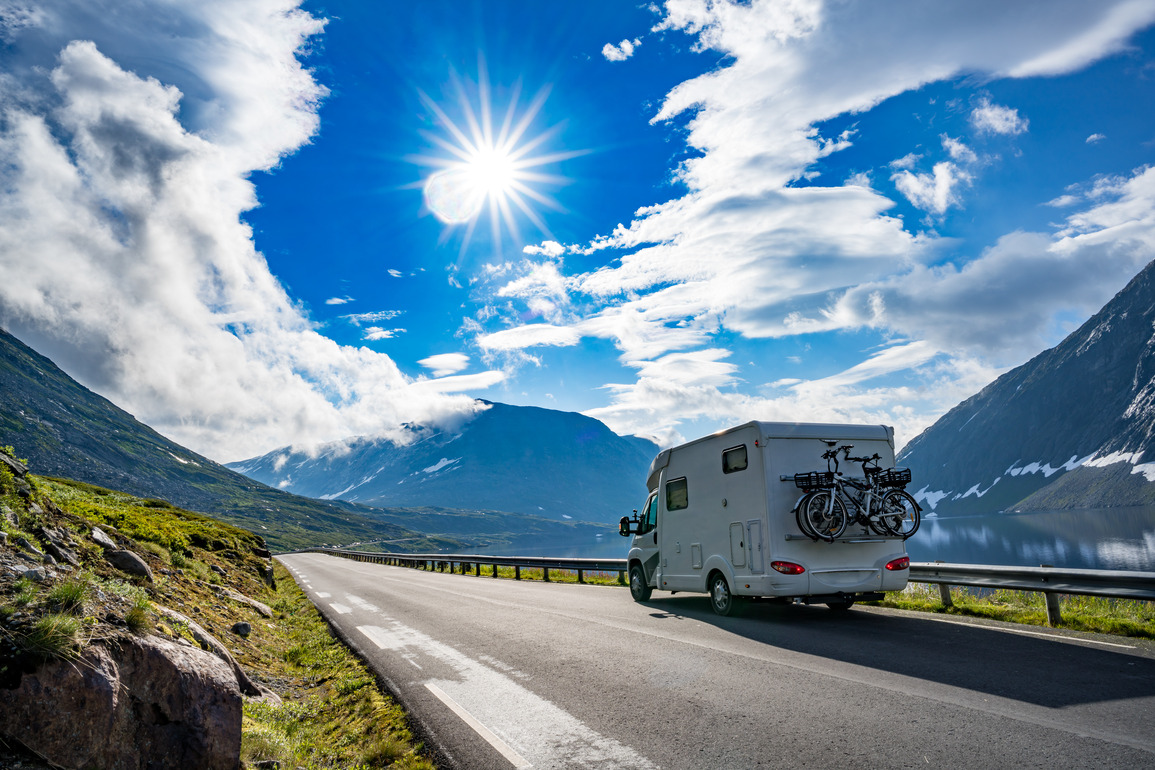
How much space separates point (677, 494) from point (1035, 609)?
21.4 feet

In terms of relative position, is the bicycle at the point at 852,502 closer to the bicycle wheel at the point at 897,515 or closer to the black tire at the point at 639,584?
the bicycle wheel at the point at 897,515

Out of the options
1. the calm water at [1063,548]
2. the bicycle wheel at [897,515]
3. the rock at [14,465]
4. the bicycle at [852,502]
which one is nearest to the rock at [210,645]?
the rock at [14,465]

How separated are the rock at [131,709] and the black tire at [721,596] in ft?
28.7

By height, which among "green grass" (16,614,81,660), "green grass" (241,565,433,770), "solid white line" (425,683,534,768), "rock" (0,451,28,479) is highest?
"rock" (0,451,28,479)

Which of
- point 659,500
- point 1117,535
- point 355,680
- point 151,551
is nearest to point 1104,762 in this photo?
point 355,680

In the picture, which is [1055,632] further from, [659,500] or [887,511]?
[659,500]

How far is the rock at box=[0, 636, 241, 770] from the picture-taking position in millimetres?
3494

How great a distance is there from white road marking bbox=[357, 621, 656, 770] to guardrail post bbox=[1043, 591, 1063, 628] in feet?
26.4

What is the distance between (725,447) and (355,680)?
292 inches

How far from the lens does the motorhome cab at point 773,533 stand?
1030cm

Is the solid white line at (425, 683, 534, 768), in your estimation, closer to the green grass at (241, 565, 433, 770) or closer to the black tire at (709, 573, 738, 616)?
the green grass at (241, 565, 433, 770)

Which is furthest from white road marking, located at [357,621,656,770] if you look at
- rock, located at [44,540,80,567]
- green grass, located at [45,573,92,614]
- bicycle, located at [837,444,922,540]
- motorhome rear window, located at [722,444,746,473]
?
bicycle, located at [837,444,922,540]

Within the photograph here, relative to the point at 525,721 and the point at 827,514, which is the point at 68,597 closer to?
the point at 525,721

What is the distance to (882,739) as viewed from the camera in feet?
15.1
